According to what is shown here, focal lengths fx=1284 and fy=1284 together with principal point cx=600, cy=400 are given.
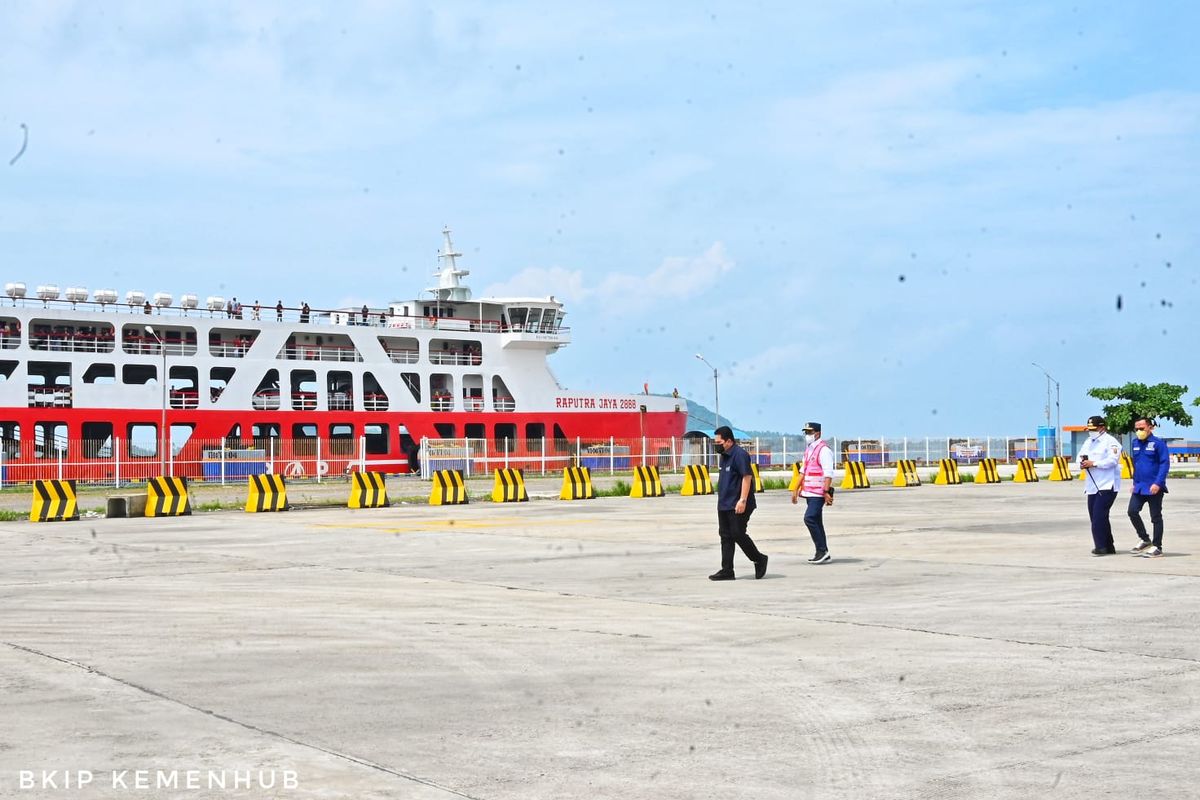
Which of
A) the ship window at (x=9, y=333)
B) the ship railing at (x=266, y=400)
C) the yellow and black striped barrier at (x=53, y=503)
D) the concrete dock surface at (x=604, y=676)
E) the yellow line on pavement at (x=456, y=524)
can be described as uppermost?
the ship window at (x=9, y=333)

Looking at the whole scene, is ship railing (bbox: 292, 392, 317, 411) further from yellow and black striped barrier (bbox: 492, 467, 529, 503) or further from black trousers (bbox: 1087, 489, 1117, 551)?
black trousers (bbox: 1087, 489, 1117, 551)

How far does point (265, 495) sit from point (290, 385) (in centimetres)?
2523

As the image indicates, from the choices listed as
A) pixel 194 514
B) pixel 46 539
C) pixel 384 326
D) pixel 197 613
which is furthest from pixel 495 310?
pixel 197 613

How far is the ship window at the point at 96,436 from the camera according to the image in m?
46.3

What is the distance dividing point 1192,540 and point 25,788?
16.4 metres

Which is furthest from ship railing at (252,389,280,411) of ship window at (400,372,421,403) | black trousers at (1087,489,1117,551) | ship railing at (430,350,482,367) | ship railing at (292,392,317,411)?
black trousers at (1087,489,1117,551)

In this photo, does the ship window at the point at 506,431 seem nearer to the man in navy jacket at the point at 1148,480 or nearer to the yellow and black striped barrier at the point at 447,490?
the yellow and black striped barrier at the point at 447,490

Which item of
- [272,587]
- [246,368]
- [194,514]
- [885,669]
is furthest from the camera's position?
[246,368]

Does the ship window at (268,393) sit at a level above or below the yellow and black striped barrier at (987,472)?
above

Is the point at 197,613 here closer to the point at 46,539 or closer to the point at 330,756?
the point at 330,756

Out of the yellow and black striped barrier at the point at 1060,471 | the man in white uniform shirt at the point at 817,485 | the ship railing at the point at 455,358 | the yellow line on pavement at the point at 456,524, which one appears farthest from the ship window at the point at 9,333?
the man in white uniform shirt at the point at 817,485

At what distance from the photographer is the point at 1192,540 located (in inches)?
704

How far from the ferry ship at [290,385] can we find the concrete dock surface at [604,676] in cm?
2954

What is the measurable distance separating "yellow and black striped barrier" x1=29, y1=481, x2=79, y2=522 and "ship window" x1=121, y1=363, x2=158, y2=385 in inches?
980
